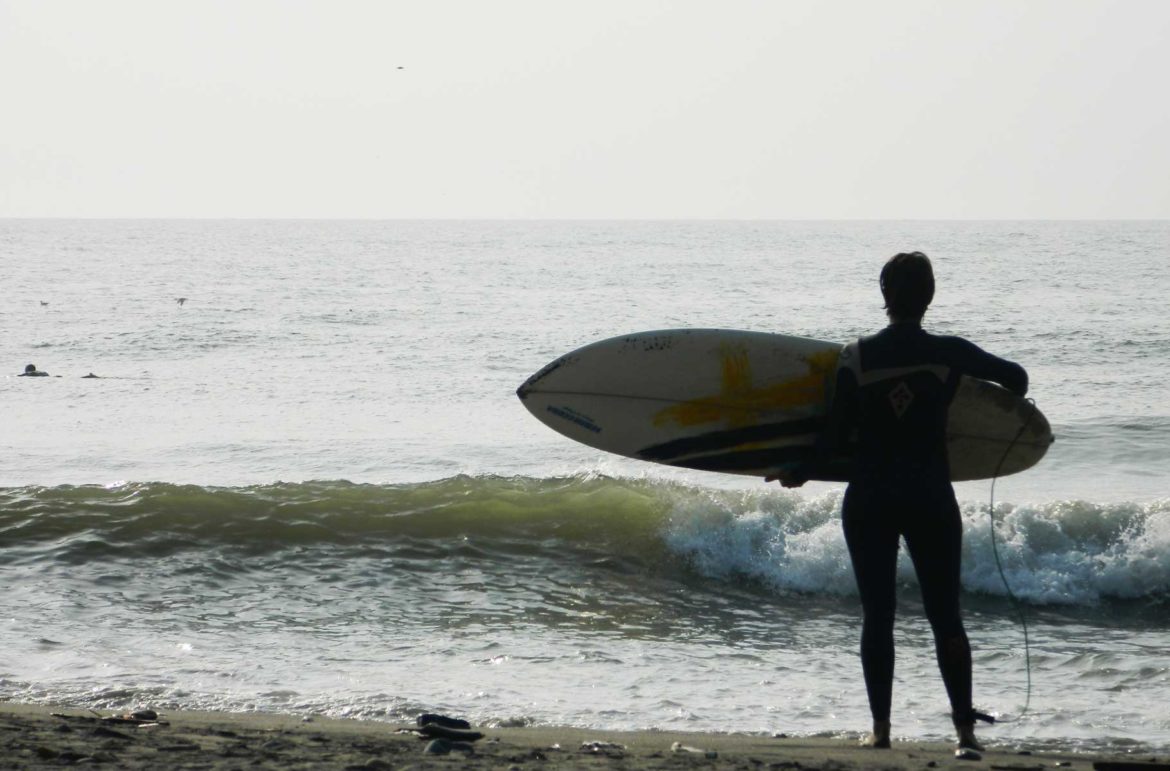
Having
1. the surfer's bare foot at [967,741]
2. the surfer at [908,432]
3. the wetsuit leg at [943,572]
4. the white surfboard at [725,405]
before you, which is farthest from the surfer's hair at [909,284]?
the surfer's bare foot at [967,741]

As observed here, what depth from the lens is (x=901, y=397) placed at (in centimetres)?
364

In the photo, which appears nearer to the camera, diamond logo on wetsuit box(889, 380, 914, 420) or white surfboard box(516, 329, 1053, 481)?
diamond logo on wetsuit box(889, 380, 914, 420)

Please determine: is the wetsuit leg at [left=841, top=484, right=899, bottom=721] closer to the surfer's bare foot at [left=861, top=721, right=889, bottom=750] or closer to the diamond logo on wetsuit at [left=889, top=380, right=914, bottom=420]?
the surfer's bare foot at [left=861, top=721, right=889, bottom=750]

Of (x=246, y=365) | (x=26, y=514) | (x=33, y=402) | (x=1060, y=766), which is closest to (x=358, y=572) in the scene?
(x=26, y=514)

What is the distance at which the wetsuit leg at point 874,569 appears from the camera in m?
3.68

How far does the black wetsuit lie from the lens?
3.63m

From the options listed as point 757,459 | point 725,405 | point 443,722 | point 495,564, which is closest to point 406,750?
Result: point 443,722

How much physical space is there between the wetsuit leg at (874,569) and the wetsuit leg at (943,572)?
7 cm

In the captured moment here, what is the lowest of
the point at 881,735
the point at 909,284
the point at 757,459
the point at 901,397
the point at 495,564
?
the point at 495,564

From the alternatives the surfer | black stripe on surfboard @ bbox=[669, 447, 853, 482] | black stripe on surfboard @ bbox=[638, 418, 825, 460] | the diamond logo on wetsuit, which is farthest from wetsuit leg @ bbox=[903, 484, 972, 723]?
black stripe on surfboard @ bbox=[638, 418, 825, 460]

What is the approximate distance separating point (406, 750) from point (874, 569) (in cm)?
152

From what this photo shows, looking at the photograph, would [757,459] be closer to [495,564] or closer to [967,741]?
[967,741]

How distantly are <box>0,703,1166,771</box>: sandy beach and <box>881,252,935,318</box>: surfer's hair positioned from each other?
4.32ft

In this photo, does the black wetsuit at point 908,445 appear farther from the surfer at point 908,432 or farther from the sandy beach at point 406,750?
the sandy beach at point 406,750
